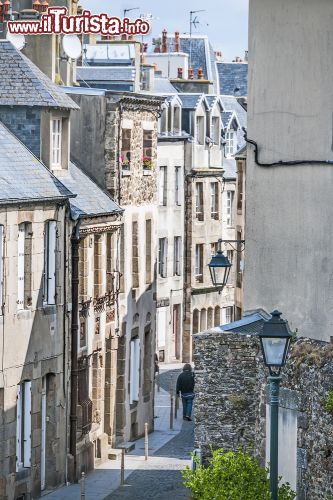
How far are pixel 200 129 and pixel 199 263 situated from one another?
215 inches

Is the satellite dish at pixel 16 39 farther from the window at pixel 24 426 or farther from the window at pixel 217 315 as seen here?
the window at pixel 217 315

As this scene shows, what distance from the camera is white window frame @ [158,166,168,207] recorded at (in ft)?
227

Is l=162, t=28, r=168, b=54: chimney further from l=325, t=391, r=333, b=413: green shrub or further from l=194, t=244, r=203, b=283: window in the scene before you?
l=325, t=391, r=333, b=413: green shrub

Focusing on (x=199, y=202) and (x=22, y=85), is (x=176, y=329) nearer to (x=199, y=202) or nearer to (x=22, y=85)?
(x=199, y=202)

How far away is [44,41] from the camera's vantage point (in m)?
49.3

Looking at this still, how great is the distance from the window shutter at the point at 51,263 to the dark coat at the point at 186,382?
12.8 metres

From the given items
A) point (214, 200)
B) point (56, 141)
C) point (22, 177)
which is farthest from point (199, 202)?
point (22, 177)

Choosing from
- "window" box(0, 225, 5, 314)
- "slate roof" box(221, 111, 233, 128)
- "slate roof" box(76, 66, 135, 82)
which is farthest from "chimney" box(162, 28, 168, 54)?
"window" box(0, 225, 5, 314)

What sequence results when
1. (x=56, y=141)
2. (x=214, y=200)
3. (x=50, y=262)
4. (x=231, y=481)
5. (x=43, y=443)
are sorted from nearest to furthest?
(x=231, y=481) → (x=43, y=443) → (x=50, y=262) → (x=56, y=141) → (x=214, y=200)

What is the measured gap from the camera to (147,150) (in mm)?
53281

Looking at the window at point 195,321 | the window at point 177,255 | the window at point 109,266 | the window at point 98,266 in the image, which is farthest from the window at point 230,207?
the window at point 98,266

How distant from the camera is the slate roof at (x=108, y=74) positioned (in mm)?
56844

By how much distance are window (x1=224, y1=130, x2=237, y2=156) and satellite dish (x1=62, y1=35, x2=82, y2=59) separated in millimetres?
30336

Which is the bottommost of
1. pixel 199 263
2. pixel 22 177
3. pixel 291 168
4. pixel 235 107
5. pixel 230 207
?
pixel 199 263
